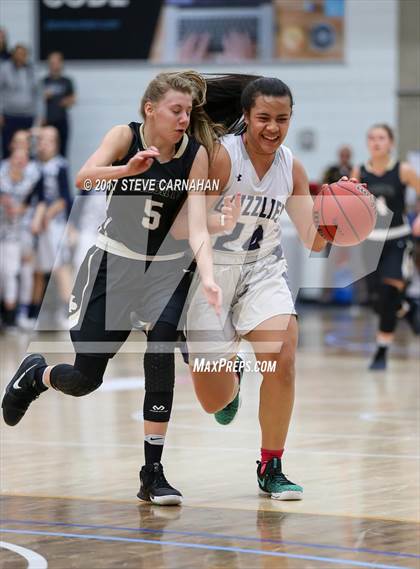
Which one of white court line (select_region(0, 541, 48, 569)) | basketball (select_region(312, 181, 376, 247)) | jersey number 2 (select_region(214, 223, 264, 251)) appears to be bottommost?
white court line (select_region(0, 541, 48, 569))

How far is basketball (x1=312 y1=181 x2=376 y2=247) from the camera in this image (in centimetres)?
521

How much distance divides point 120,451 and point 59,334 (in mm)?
7299

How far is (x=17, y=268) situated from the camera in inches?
563

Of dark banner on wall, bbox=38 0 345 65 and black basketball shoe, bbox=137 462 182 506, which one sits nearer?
black basketball shoe, bbox=137 462 182 506

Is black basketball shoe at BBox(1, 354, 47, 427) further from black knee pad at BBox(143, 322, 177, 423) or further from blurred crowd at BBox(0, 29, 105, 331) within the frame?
blurred crowd at BBox(0, 29, 105, 331)

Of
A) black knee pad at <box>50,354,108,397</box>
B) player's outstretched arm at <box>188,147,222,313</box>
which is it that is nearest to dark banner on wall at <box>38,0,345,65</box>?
player's outstretched arm at <box>188,147,222,313</box>

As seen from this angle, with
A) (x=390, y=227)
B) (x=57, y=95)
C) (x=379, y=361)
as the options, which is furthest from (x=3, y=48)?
(x=379, y=361)

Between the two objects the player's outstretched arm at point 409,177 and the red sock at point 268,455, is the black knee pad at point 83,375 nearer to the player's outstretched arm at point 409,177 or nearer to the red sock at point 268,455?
the red sock at point 268,455

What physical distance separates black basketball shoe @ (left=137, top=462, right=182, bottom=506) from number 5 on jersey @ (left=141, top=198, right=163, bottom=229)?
1046 mm

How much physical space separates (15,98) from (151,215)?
Answer: 1414cm

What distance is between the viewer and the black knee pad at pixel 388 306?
10.2 m

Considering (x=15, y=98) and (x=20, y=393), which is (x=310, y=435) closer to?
(x=20, y=393)

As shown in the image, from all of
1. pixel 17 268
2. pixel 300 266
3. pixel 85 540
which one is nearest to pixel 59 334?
pixel 17 268

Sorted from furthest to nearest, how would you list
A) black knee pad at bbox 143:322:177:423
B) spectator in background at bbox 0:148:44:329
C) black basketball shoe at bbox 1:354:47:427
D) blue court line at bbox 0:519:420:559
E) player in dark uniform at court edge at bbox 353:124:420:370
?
spectator in background at bbox 0:148:44:329 → player in dark uniform at court edge at bbox 353:124:420:370 → black basketball shoe at bbox 1:354:47:427 → black knee pad at bbox 143:322:177:423 → blue court line at bbox 0:519:420:559
